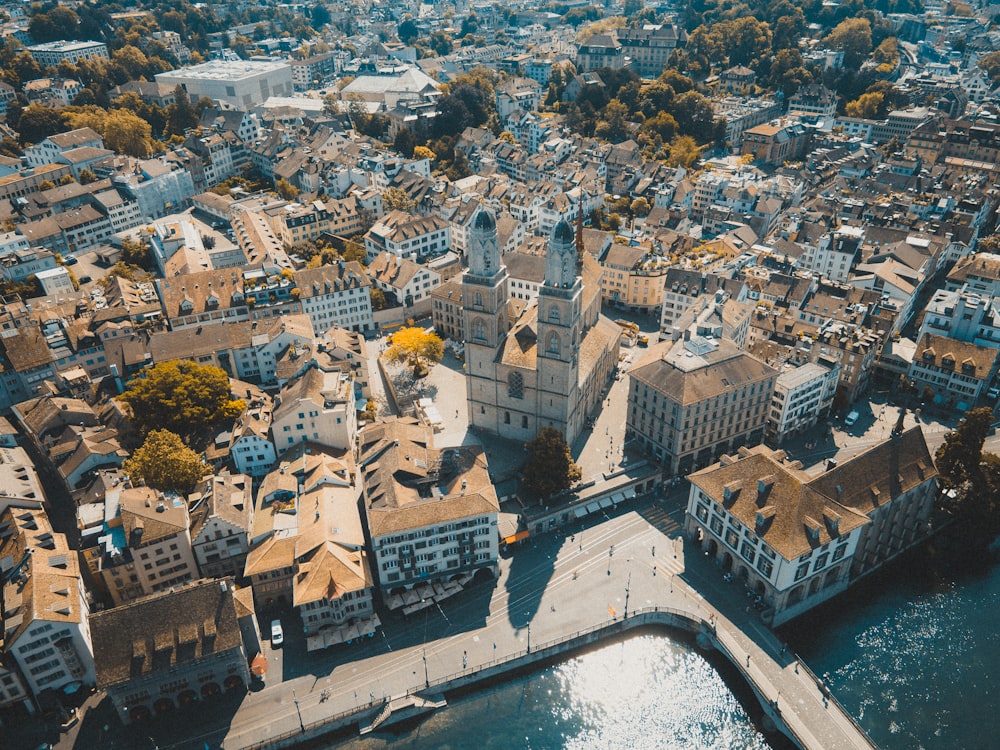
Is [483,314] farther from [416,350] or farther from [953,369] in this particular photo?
[953,369]

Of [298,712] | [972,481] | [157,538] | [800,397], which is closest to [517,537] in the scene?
[298,712]

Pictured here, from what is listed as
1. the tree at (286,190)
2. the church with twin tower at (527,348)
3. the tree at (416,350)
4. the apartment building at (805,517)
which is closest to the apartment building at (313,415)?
the church with twin tower at (527,348)

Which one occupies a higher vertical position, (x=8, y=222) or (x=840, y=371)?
(x=8, y=222)

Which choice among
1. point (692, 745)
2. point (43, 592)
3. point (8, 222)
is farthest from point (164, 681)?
point (8, 222)

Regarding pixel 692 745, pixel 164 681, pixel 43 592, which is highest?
pixel 43 592

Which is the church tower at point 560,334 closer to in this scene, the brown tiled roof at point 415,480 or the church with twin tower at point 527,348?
the church with twin tower at point 527,348

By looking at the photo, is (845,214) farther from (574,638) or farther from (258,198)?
(258,198)
